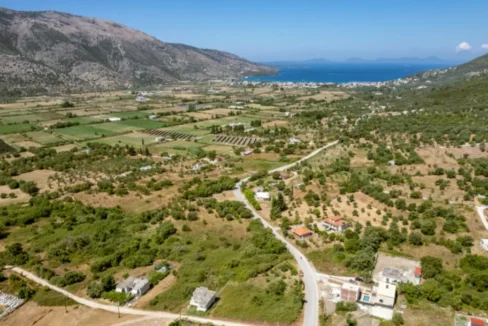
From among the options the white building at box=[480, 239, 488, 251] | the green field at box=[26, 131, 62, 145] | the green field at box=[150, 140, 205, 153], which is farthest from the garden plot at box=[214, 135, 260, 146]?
the white building at box=[480, 239, 488, 251]

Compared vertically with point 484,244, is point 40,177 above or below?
below

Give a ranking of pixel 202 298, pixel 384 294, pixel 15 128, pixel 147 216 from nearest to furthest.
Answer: pixel 384 294, pixel 202 298, pixel 147 216, pixel 15 128

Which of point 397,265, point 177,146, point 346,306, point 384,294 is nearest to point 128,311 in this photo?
point 346,306

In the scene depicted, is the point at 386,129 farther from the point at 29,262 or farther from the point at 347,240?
the point at 29,262

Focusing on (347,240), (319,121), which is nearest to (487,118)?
(319,121)

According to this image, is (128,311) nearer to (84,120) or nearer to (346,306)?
(346,306)

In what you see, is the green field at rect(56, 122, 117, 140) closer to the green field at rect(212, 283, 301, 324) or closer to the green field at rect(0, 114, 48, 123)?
the green field at rect(0, 114, 48, 123)

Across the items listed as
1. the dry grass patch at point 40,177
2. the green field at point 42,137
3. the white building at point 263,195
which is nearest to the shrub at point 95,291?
the white building at point 263,195
